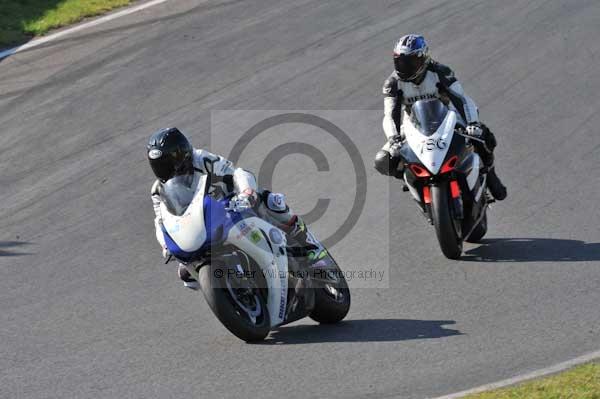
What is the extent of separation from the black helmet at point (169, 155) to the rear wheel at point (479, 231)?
127 inches

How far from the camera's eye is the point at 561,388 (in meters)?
6.28

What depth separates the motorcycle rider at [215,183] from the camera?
7.89 metres

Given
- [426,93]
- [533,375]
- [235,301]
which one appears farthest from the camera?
[426,93]

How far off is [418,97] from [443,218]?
170 centimetres

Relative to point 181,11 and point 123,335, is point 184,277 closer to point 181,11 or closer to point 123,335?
point 123,335

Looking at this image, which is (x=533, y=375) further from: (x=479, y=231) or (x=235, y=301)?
Result: (x=479, y=231)

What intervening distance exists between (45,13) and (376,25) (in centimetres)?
592

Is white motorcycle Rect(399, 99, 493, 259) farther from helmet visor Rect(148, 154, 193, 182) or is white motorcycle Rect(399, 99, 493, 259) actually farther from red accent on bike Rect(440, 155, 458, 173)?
helmet visor Rect(148, 154, 193, 182)

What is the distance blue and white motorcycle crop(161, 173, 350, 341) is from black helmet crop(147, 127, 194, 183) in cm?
10

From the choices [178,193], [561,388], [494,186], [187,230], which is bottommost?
[494,186]

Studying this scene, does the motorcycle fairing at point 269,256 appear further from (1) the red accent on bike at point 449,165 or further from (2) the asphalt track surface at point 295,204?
(1) the red accent on bike at point 449,165

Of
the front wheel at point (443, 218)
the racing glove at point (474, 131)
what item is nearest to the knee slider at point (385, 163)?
the front wheel at point (443, 218)

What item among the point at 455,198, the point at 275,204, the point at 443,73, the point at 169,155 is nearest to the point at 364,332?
the point at 275,204

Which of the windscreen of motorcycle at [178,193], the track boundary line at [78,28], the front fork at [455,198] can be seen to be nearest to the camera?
the windscreen of motorcycle at [178,193]
